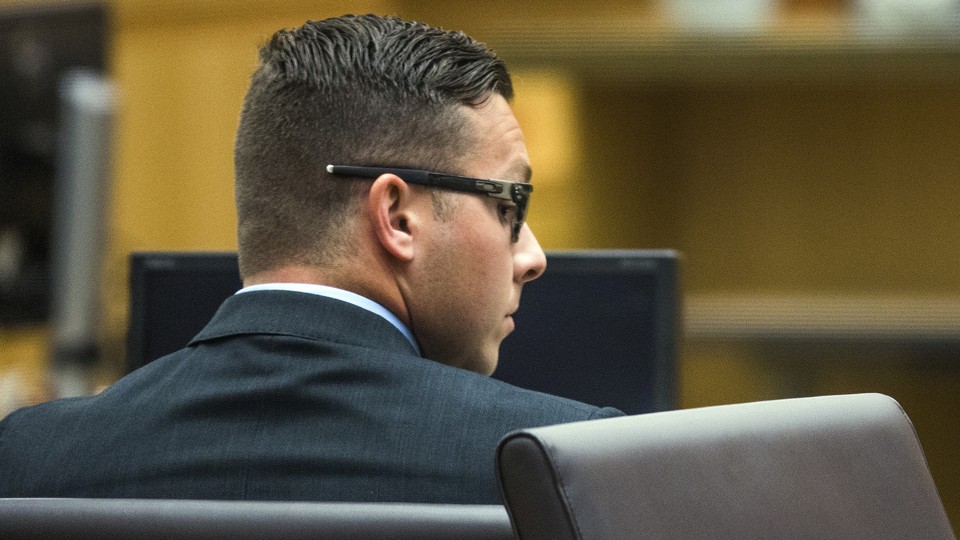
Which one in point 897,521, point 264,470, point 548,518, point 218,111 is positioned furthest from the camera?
point 218,111

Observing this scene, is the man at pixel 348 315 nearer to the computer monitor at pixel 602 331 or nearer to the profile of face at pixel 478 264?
the profile of face at pixel 478 264

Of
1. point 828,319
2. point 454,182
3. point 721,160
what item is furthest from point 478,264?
point 721,160

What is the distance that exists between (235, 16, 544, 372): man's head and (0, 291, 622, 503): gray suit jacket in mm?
135

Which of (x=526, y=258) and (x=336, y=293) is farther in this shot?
(x=526, y=258)

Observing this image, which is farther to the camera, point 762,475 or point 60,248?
point 60,248

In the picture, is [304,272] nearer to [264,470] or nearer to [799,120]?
[264,470]

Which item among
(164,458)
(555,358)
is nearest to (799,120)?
(555,358)

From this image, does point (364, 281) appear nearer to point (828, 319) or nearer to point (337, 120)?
point (337, 120)

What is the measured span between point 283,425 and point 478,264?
35 cm

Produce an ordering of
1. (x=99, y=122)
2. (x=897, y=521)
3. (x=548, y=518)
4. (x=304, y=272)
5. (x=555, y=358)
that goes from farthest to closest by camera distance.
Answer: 1. (x=99, y=122)
2. (x=555, y=358)
3. (x=304, y=272)
4. (x=897, y=521)
5. (x=548, y=518)

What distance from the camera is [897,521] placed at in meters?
0.86

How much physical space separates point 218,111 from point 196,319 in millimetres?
3223

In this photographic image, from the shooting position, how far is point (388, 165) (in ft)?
4.27

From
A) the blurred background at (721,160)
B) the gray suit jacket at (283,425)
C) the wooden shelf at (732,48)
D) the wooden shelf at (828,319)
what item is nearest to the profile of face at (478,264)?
the gray suit jacket at (283,425)
